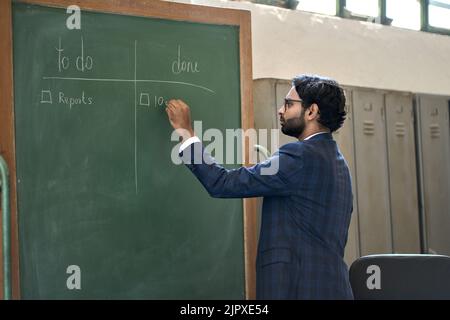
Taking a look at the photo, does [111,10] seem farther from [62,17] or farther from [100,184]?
[100,184]

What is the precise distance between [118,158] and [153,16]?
55cm

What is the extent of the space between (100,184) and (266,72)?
153cm

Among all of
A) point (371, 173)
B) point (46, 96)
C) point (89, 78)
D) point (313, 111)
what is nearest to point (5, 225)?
point (46, 96)

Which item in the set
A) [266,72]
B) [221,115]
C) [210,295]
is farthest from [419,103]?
[210,295]

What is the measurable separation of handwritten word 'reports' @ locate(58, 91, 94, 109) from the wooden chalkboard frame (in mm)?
169

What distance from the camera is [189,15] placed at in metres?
2.69

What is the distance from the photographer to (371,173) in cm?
365

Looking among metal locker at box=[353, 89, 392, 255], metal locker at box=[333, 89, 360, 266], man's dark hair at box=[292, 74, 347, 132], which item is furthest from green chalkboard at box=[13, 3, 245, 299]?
metal locker at box=[353, 89, 392, 255]

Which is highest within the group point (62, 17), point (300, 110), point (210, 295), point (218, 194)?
point (62, 17)

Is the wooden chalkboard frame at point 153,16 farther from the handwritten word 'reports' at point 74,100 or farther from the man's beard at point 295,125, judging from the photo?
the man's beard at point 295,125

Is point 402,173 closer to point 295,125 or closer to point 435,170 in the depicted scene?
point 435,170

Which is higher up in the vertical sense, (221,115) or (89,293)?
(221,115)

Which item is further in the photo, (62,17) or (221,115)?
(221,115)

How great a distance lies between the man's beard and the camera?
2.43 metres
